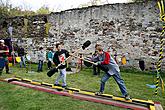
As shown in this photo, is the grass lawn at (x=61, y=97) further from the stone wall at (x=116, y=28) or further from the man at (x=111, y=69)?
the stone wall at (x=116, y=28)

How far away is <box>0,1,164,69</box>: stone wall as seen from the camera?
12.0 m

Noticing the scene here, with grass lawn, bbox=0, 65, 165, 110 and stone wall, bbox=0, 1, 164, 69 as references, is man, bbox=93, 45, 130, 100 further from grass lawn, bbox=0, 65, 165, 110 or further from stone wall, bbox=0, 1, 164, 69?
stone wall, bbox=0, 1, 164, 69

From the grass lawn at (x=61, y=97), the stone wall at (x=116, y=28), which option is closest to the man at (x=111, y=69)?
the grass lawn at (x=61, y=97)

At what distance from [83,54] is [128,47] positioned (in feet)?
9.50

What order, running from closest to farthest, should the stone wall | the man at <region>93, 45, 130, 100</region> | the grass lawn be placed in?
the grass lawn → the man at <region>93, 45, 130, 100</region> → the stone wall

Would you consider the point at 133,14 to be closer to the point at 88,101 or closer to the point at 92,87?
the point at 92,87

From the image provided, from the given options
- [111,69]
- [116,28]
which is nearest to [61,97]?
[111,69]

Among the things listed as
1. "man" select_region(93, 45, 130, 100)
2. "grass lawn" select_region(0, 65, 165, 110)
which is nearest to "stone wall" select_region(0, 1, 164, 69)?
"grass lawn" select_region(0, 65, 165, 110)

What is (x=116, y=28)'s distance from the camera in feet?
42.2

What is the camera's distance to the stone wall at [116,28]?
12.0 m

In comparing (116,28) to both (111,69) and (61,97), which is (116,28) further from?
(61,97)

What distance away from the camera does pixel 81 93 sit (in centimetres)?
734

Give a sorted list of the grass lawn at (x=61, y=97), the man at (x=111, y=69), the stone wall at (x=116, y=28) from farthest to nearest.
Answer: the stone wall at (x=116, y=28)
the man at (x=111, y=69)
the grass lawn at (x=61, y=97)

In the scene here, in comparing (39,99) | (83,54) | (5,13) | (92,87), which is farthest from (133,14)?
(5,13)
